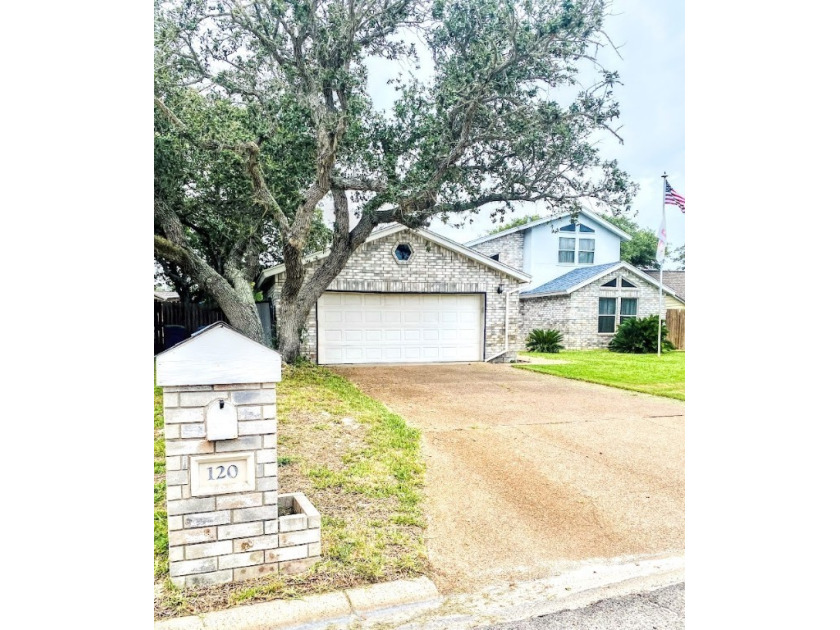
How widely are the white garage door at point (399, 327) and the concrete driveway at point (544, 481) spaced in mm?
3058

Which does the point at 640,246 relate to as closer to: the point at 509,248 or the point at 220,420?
the point at 509,248

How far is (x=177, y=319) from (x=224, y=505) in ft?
29.1

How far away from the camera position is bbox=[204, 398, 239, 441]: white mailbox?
174cm

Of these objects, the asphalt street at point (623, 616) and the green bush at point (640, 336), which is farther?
the green bush at point (640, 336)

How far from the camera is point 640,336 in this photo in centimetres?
1154

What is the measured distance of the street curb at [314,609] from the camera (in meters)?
1.60

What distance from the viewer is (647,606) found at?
1.75 m

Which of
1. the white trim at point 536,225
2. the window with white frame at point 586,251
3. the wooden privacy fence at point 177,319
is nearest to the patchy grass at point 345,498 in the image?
the wooden privacy fence at point 177,319

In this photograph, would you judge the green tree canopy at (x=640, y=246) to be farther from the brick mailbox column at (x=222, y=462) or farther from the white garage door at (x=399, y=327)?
the brick mailbox column at (x=222, y=462)

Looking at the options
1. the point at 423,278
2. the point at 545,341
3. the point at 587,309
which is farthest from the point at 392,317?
the point at 587,309

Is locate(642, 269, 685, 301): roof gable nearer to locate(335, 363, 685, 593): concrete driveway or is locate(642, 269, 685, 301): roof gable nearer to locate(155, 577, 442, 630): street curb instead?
locate(335, 363, 685, 593): concrete driveway

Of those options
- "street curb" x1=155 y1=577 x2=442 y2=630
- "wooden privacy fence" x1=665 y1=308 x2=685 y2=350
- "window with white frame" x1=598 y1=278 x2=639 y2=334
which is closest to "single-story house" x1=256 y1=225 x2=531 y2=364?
"window with white frame" x1=598 y1=278 x2=639 y2=334
